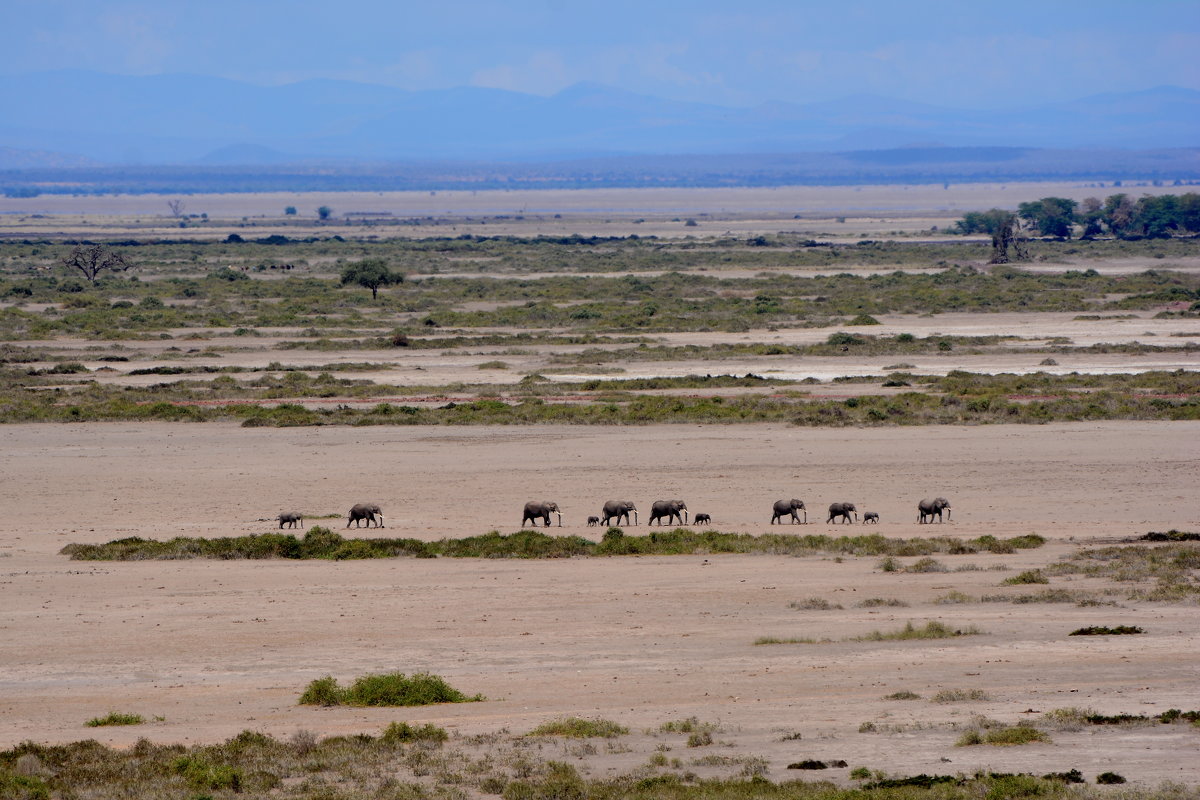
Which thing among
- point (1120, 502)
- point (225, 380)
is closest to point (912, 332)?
point (225, 380)

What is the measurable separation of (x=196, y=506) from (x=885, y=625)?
1368 centimetres

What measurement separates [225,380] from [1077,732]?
34147mm

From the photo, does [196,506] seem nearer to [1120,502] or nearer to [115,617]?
[115,617]

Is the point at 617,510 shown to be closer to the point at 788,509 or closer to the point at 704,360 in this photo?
the point at 788,509

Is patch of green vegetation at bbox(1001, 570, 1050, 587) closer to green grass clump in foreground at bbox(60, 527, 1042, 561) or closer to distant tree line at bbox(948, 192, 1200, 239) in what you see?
green grass clump in foreground at bbox(60, 527, 1042, 561)

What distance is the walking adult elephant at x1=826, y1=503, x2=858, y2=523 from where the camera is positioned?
73.9 feet

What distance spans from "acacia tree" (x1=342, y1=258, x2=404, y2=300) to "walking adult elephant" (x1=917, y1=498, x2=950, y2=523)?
54.4 metres

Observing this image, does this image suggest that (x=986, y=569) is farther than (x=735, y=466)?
No

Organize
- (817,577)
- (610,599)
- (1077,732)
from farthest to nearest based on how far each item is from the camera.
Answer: (817,577)
(610,599)
(1077,732)

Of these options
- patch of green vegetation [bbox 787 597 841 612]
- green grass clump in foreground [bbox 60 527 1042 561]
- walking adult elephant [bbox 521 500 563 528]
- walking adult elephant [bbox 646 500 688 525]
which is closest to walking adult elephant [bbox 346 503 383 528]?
green grass clump in foreground [bbox 60 527 1042 561]

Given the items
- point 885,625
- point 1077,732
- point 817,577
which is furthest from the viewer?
point 817,577

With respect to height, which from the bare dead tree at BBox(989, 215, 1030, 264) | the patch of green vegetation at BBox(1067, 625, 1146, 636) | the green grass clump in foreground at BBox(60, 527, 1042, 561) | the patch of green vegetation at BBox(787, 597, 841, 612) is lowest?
the green grass clump in foreground at BBox(60, 527, 1042, 561)

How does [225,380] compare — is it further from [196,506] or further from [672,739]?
[672,739]

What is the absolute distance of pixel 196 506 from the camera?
24.8m
